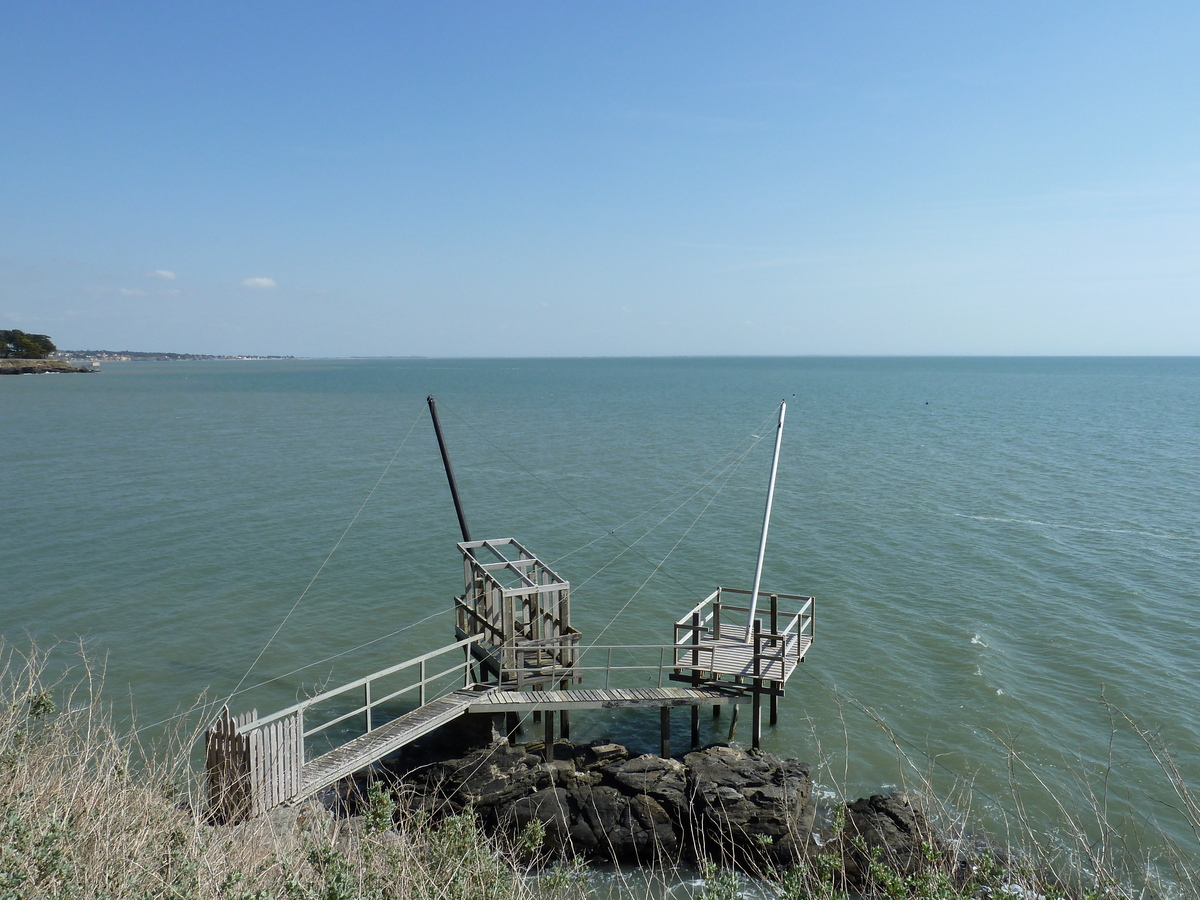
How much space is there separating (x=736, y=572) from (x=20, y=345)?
682 ft

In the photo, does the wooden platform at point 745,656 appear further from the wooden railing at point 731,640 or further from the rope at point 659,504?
the rope at point 659,504

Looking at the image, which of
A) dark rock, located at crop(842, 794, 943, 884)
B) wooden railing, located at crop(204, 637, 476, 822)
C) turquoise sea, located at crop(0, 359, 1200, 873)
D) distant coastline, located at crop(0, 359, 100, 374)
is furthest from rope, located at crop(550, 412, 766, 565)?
distant coastline, located at crop(0, 359, 100, 374)

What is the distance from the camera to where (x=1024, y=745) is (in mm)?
16281

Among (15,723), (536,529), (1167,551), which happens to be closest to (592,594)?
(536,529)

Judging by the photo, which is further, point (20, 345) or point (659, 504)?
point (20, 345)

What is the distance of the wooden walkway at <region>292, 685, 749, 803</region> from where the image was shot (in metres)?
13.0

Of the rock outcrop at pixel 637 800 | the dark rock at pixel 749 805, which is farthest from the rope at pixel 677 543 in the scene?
the dark rock at pixel 749 805

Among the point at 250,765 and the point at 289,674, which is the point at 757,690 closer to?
the point at 250,765

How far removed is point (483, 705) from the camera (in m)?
14.9

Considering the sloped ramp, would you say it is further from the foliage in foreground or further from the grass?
the foliage in foreground

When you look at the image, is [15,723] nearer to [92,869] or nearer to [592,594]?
[92,869]

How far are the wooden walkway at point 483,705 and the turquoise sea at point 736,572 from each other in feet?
5.50

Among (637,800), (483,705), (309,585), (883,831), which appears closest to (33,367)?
(309,585)

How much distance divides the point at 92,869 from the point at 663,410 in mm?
91485
